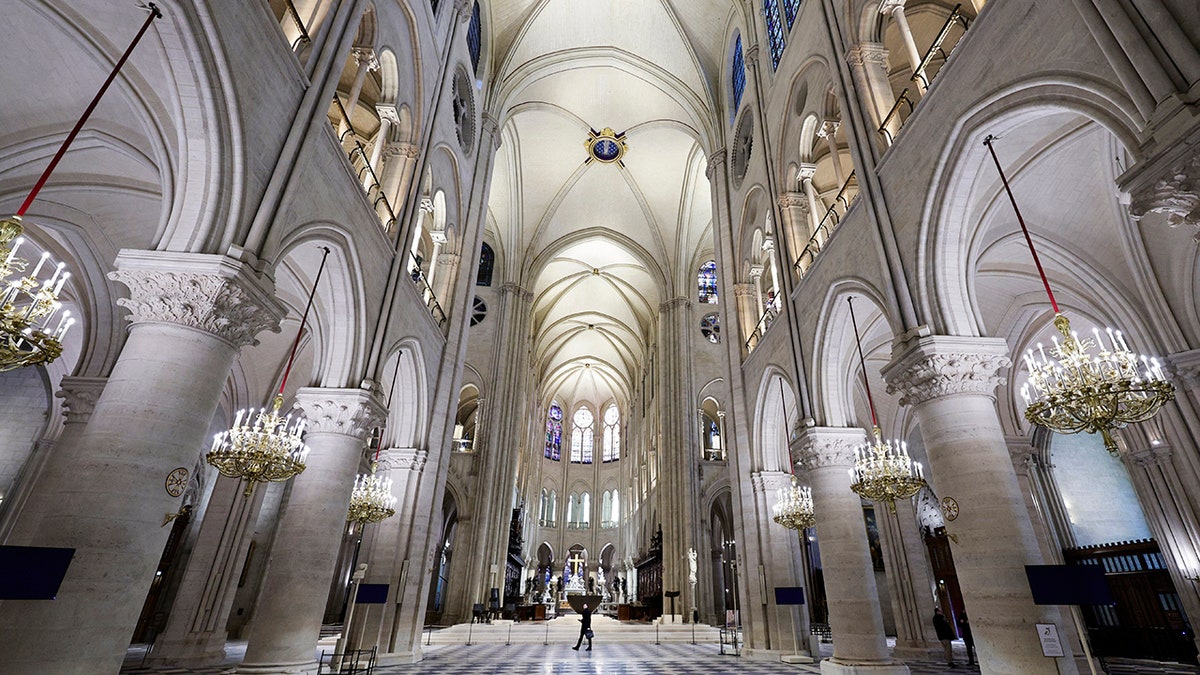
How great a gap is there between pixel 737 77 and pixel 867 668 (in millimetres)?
15508

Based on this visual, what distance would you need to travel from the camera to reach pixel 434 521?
1214 cm

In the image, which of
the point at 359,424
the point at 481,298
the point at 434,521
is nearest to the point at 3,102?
the point at 359,424

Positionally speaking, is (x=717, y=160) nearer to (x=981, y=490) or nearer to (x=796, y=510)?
(x=796, y=510)

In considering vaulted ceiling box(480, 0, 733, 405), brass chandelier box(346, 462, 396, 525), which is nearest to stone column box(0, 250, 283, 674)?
brass chandelier box(346, 462, 396, 525)

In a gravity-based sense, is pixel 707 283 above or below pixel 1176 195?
above

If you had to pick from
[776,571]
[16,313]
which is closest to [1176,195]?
[16,313]

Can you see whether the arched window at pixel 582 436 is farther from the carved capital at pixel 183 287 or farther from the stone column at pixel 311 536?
the carved capital at pixel 183 287

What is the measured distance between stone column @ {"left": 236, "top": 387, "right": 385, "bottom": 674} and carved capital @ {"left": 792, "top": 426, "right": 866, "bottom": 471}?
703cm

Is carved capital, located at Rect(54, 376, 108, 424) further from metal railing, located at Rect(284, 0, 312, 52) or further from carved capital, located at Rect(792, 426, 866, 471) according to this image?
carved capital, located at Rect(792, 426, 866, 471)

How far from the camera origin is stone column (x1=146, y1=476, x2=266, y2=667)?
10.8 metres

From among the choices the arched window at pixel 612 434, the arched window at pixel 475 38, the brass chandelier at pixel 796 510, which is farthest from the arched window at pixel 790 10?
the arched window at pixel 612 434

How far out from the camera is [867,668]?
26.3ft

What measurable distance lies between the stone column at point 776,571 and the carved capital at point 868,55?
8087 millimetres

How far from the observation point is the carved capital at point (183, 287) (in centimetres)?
491
